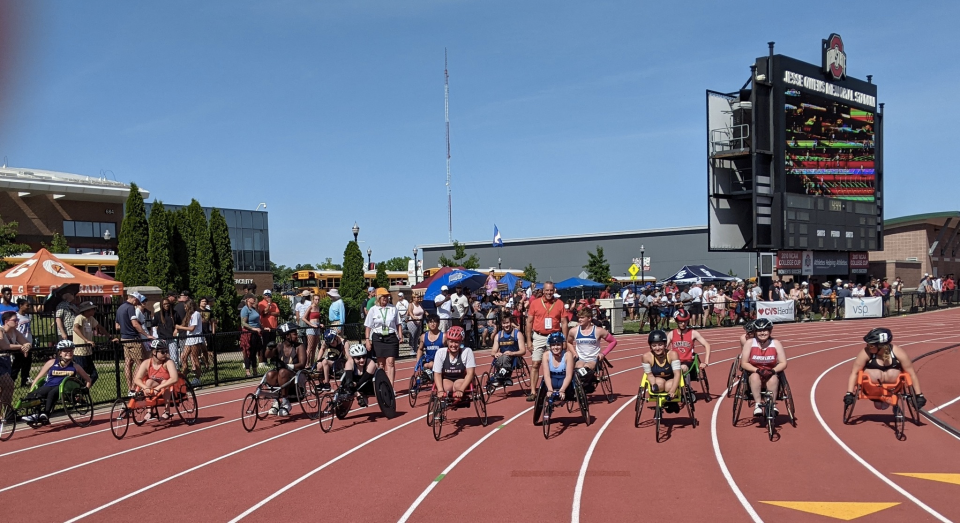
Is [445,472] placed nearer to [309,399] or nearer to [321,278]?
[309,399]

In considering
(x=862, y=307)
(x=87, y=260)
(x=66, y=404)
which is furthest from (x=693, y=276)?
(x=66, y=404)

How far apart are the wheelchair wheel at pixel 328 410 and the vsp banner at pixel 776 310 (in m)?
25.3

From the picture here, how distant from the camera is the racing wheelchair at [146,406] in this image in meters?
12.5

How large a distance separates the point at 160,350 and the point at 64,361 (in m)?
1.55

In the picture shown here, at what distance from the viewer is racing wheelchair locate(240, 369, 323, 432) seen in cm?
1265

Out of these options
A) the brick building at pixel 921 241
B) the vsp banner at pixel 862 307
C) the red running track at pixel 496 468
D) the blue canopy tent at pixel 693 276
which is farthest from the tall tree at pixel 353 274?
the brick building at pixel 921 241

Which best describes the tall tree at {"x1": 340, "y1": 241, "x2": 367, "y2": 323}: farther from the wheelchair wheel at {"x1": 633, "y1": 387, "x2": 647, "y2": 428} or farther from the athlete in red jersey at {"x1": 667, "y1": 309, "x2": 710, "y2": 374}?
the wheelchair wheel at {"x1": 633, "y1": 387, "x2": 647, "y2": 428}

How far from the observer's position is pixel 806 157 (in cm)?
3594

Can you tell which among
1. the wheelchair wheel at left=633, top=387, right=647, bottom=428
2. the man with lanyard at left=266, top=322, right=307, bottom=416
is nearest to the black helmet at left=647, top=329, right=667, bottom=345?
the wheelchair wheel at left=633, top=387, right=647, bottom=428

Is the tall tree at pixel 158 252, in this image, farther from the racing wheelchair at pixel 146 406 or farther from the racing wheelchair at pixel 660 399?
the racing wheelchair at pixel 660 399

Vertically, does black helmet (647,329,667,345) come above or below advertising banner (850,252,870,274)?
below

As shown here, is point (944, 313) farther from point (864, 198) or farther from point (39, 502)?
point (39, 502)

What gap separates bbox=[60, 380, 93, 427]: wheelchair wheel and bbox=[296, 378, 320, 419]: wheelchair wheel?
3342 mm

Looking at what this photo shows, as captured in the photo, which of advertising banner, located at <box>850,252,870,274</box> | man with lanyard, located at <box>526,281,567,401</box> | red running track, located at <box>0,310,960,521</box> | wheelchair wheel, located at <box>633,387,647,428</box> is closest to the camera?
red running track, located at <box>0,310,960,521</box>
